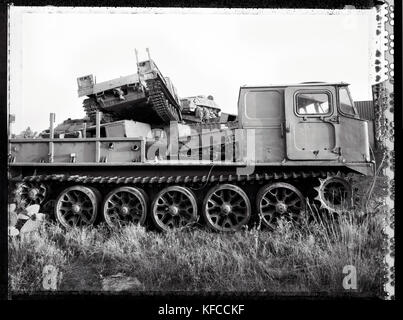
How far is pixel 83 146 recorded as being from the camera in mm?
4852

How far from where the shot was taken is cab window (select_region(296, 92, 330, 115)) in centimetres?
472

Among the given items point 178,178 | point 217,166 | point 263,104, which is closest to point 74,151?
point 178,178

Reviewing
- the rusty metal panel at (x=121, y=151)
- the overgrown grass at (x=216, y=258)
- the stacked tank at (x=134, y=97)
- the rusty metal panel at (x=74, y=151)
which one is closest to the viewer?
the overgrown grass at (x=216, y=258)

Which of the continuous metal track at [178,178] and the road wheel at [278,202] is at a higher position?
the continuous metal track at [178,178]

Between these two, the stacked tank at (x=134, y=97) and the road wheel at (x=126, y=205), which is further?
the road wheel at (x=126, y=205)

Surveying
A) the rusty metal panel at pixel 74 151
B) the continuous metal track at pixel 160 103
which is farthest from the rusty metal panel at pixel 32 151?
the continuous metal track at pixel 160 103

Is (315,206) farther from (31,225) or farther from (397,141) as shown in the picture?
(31,225)

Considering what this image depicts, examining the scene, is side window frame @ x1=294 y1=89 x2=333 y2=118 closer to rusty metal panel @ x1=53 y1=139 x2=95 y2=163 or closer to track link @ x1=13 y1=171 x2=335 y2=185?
track link @ x1=13 y1=171 x2=335 y2=185

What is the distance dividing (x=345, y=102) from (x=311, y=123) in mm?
561

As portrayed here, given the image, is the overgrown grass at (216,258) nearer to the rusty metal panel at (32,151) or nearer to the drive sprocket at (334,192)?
the drive sprocket at (334,192)

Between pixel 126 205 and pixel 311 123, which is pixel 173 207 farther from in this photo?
pixel 311 123

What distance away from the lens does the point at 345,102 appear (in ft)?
15.6

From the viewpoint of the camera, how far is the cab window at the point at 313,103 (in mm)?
4719
